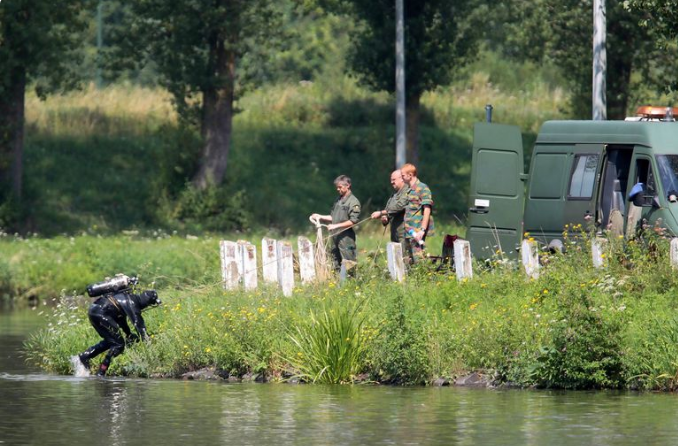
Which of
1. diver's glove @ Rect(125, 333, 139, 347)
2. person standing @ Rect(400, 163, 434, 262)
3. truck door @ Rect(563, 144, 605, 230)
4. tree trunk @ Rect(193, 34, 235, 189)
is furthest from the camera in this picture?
tree trunk @ Rect(193, 34, 235, 189)

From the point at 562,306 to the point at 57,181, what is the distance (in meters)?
29.9

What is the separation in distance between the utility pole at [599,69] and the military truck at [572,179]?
165 inches

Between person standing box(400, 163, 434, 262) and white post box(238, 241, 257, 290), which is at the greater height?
person standing box(400, 163, 434, 262)

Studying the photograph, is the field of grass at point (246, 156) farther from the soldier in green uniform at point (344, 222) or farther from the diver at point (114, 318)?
the diver at point (114, 318)

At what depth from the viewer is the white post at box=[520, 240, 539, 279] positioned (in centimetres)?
1898

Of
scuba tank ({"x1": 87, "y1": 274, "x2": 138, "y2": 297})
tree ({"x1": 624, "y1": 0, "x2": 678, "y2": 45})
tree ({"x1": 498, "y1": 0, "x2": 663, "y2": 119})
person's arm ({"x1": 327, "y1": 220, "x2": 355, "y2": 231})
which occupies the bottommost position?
scuba tank ({"x1": 87, "y1": 274, "x2": 138, "y2": 297})

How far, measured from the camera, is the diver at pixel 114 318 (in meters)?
17.9

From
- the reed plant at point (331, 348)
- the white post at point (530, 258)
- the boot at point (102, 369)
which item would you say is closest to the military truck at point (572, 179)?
the white post at point (530, 258)

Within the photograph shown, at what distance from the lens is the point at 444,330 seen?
16953 millimetres

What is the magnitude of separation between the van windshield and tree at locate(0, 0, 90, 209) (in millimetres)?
20649

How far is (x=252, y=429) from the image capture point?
521 inches

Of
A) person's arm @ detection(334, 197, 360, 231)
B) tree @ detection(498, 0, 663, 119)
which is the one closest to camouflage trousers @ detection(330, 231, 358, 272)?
person's arm @ detection(334, 197, 360, 231)

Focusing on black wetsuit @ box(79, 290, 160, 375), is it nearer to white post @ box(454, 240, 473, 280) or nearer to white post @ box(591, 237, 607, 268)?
white post @ box(454, 240, 473, 280)

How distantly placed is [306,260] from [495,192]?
410cm
